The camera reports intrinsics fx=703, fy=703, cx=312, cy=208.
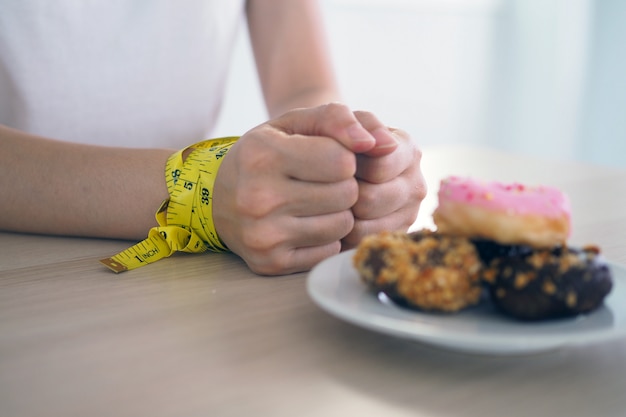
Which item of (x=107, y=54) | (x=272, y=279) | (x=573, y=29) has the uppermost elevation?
(x=107, y=54)

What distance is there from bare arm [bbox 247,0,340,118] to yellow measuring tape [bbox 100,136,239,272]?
0.53 metres

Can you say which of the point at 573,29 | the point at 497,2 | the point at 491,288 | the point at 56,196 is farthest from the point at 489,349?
the point at 573,29

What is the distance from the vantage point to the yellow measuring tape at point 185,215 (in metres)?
0.82

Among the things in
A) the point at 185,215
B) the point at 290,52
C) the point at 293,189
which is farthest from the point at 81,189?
the point at 290,52

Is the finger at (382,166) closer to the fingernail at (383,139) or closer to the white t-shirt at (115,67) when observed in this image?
the fingernail at (383,139)

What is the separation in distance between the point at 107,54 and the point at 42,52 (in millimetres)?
122

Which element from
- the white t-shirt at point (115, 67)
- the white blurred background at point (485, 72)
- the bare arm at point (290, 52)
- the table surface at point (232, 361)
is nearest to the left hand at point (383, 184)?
the table surface at point (232, 361)

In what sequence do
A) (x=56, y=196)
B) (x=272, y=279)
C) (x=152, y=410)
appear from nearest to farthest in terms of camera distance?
(x=152, y=410)
(x=272, y=279)
(x=56, y=196)

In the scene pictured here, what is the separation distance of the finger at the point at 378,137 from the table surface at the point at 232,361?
164mm

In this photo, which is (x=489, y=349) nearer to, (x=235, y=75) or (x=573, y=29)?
(x=235, y=75)

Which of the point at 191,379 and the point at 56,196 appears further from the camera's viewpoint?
the point at 56,196

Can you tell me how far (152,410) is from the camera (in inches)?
18.0

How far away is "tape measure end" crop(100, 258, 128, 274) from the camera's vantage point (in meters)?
0.76

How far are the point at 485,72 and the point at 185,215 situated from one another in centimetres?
314
